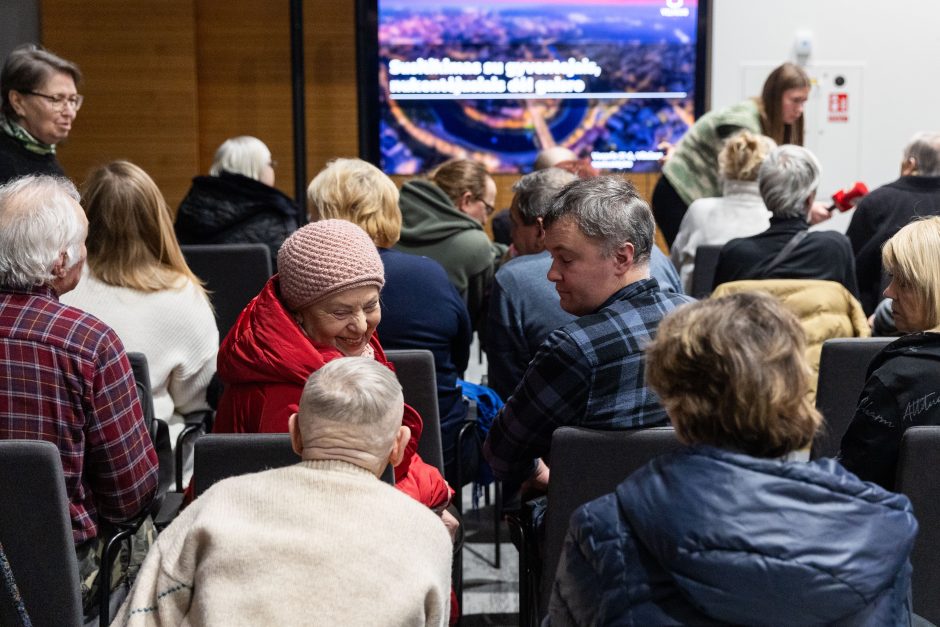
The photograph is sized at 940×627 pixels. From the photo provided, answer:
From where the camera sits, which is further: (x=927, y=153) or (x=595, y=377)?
(x=927, y=153)

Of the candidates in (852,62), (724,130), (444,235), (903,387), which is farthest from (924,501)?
(852,62)

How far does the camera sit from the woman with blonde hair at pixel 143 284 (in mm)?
3143

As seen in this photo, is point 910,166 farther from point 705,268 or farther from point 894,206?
point 705,268

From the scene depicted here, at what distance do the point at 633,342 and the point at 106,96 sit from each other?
6309mm

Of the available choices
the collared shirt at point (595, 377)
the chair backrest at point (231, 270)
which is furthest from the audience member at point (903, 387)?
the chair backrest at point (231, 270)

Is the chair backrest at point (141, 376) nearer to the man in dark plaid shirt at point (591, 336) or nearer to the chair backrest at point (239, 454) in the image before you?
the chair backrest at point (239, 454)

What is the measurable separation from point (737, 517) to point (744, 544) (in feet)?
0.12

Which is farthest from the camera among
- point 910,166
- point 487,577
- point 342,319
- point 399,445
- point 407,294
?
point 910,166

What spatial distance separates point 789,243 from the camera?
3846 millimetres

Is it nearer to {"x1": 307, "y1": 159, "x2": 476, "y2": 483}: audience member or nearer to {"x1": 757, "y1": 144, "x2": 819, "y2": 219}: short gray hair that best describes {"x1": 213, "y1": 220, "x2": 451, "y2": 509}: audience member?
{"x1": 307, "y1": 159, "x2": 476, "y2": 483}: audience member

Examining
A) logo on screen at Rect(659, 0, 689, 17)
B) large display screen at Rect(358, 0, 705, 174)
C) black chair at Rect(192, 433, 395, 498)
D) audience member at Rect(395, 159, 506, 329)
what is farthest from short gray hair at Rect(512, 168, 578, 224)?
logo on screen at Rect(659, 0, 689, 17)

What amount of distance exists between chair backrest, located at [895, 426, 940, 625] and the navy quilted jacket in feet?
1.92

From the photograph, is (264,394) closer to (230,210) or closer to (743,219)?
(230,210)

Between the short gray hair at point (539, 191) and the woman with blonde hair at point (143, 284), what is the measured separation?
3.54ft
